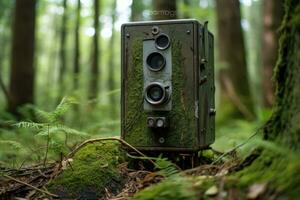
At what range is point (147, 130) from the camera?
11.6 ft

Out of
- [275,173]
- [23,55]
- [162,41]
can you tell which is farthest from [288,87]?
[23,55]

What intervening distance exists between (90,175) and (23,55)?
223 inches

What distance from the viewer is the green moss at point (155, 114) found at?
3441 millimetres

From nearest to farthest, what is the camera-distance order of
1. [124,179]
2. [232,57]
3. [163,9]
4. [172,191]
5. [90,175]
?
[172,191], [90,175], [124,179], [163,9], [232,57]

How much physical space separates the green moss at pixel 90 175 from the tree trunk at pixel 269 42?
5836 millimetres

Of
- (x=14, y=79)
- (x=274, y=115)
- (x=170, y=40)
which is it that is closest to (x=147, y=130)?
(x=170, y=40)

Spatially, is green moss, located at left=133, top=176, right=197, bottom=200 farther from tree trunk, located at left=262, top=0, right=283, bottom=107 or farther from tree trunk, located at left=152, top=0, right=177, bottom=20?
tree trunk, located at left=262, top=0, right=283, bottom=107

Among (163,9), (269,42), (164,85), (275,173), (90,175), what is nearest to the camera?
(275,173)

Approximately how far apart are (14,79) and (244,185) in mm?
6742

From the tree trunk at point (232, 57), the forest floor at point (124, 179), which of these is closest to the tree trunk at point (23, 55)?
the tree trunk at point (232, 57)

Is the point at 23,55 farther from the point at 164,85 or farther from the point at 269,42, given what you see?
the point at 164,85

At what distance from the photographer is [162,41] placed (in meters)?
3.51

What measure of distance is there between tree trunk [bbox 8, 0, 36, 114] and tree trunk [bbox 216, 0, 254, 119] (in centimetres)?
364

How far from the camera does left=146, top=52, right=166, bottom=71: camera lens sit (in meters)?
3.50
